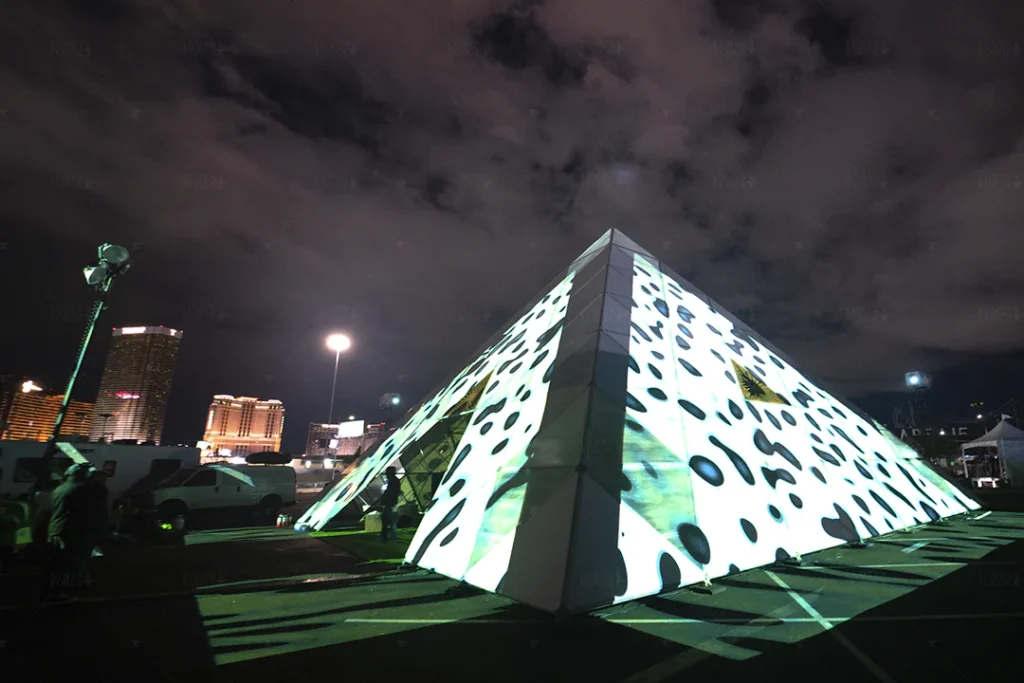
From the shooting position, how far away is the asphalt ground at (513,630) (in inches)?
152

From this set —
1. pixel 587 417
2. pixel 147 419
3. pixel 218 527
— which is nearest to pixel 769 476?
pixel 587 417

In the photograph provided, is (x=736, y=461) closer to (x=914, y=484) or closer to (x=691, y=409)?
(x=691, y=409)

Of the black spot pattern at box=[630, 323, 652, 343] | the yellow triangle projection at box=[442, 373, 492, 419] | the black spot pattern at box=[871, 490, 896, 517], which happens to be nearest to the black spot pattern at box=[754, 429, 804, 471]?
the black spot pattern at box=[871, 490, 896, 517]

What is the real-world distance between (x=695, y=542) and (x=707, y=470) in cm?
137

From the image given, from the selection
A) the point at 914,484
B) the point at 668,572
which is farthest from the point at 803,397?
the point at 668,572

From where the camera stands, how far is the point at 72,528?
20.5ft

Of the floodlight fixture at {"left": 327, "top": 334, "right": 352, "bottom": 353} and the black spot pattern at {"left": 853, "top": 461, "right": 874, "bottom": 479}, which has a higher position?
the floodlight fixture at {"left": 327, "top": 334, "right": 352, "bottom": 353}

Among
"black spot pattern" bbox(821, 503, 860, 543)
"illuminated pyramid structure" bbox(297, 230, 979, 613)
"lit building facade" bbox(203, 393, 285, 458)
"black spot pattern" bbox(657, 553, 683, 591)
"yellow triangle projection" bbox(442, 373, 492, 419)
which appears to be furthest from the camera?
"lit building facade" bbox(203, 393, 285, 458)

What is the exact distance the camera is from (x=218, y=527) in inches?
568

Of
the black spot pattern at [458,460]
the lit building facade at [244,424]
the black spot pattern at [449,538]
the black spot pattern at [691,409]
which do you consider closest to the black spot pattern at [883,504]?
the black spot pattern at [691,409]

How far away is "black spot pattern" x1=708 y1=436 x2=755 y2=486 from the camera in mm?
7562

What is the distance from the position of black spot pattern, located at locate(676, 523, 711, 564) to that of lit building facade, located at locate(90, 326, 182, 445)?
4743 inches

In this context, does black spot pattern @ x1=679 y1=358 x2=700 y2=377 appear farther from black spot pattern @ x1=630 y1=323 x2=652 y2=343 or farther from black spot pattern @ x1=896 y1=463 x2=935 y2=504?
black spot pattern @ x1=896 y1=463 x2=935 y2=504

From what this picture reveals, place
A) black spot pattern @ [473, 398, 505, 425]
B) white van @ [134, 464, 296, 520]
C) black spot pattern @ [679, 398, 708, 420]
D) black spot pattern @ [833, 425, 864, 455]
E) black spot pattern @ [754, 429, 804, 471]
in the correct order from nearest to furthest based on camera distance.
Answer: black spot pattern @ [679, 398, 708, 420]
black spot pattern @ [754, 429, 804, 471]
black spot pattern @ [473, 398, 505, 425]
black spot pattern @ [833, 425, 864, 455]
white van @ [134, 464, 296, 520]
